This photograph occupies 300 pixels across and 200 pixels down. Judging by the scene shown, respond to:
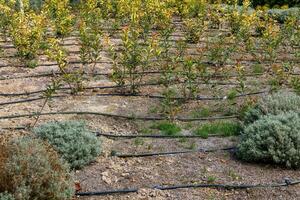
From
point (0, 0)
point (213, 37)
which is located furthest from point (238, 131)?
point (0, 0)

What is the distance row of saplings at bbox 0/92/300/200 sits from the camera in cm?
417

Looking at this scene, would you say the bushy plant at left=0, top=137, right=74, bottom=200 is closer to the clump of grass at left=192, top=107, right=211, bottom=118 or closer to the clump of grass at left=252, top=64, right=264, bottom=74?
the clump of grass at left=192, top=107, right=211, bottom=118

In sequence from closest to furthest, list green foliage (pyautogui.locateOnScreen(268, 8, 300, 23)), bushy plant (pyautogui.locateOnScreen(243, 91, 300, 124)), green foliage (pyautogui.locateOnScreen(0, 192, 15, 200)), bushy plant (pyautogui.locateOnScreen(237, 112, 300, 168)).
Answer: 1. green foliage (pyautogui.locateOnScreen(0, 192, 15, 200))
2. bushy plant (pyautogui.locateOnScreen(237, 112, 300, 168))
3. bushy plant (pyautogui.locateOnScreen(243, 91, 300, 124))
4. green foliage (pyautogui.locateOnScreen(268, 8, 300, 23))

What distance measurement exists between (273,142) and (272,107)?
0.80 m

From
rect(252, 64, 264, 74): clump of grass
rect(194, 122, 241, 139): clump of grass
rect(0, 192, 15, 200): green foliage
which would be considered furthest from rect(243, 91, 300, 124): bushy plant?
rect(0, 192, 15, 200): green foliage

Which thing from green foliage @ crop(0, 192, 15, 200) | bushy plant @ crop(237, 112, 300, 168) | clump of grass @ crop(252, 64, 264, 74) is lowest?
clump of grass @ crop(252, 64, 264, 74)

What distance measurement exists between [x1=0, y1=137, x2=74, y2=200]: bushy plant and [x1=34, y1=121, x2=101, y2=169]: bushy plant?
0.60 metres

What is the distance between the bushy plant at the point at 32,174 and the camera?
4.12 m

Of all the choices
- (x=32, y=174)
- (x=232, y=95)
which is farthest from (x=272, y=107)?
(x=32, y=174)

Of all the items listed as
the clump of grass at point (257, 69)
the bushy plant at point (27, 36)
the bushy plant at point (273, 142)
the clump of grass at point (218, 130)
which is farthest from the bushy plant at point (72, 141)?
the clump of grass at point (257, 69)

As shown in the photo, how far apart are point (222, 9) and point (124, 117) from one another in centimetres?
482

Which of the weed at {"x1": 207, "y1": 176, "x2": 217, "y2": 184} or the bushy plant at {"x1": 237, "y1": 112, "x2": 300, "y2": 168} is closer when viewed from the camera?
the weed at {"x1": 207, "y1": 176, "x2": 217, "y2": 184}

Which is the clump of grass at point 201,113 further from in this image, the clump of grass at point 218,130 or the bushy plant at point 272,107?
the bushy plant at point 272,107

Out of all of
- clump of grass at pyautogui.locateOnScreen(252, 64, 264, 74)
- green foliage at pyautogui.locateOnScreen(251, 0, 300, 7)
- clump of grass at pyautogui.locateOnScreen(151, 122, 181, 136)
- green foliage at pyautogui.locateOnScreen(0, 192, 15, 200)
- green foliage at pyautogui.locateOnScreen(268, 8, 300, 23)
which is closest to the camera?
green foliage at pyautogui.locateOnScreen(0, 192, 15, 200)
